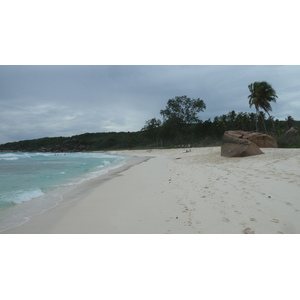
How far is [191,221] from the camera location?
9.16 feet

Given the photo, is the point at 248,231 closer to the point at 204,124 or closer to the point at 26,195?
the point at 26,195

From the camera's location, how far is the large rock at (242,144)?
956cm

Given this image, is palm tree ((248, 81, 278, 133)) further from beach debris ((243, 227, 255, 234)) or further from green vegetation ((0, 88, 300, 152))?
beach debris ((243, 227, 255, 234))

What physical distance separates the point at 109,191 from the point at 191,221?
128 inches

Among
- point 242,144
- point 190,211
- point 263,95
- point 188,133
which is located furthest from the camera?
point 188,133

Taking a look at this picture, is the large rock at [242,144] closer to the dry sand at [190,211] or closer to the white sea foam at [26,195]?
the dry sand at [190,211]

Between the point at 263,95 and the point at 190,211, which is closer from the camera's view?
the point at 190,211

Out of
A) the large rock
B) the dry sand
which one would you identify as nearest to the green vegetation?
the large rock

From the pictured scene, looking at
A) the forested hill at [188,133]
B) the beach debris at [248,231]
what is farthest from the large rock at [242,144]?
the forested hill at [188,133]

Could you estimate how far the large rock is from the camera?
31.4 feet

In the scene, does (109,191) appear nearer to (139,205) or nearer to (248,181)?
(139,205)

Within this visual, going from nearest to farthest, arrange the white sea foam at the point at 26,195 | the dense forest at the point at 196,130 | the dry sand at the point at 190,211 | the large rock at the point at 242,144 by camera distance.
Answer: the dry sand at the point at 190,211 → the white sea foam at the point at 26,195 → the large rock at the point at 242,144 → the dense forest at the point at 196,130

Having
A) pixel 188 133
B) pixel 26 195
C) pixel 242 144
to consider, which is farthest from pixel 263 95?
pixel 26 195

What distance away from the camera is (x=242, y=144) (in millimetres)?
9859
